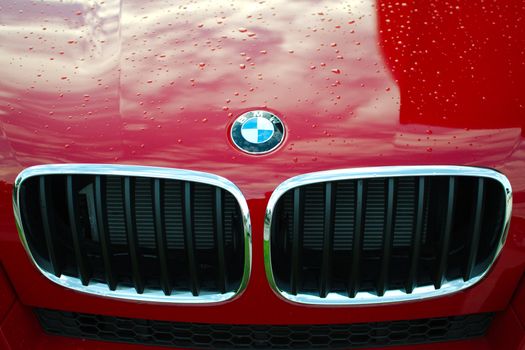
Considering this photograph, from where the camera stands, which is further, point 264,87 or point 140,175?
point 264,87

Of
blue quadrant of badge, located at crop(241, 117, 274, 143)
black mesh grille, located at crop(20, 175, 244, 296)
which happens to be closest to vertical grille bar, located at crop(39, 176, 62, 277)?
black mesh grille, located at crop(20, 175, 244, 296)

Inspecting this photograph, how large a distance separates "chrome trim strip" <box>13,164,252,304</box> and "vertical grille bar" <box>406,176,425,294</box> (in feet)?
1.51

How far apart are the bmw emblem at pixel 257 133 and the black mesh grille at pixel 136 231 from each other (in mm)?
146

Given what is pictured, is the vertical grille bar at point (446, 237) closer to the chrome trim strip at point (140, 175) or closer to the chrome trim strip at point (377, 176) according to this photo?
the chrome trim strip at point (377, 176)

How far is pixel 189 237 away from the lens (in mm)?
2113

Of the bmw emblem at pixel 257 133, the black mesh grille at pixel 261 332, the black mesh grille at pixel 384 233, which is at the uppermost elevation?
the bmw emblem at pixel 257 133

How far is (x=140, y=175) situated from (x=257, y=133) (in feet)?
1.12

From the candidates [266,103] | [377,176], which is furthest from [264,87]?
[377,176]

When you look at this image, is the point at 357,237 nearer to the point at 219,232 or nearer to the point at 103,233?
the point at 219,232

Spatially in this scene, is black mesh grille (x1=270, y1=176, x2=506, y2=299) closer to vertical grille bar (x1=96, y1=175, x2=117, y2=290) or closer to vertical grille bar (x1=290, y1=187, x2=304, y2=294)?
vertical grille bar (x1=290, y1=187, x2=304, y2=294)

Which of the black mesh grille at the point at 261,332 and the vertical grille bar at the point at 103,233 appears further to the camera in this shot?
the black mesh grille at the point at 261,332

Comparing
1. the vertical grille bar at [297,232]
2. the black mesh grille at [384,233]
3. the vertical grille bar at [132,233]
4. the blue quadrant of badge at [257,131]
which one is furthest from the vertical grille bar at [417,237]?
the vertical grille bar at [132,233]

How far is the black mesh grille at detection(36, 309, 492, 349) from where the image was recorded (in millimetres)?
2303

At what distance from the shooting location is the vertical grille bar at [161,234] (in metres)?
2.09
